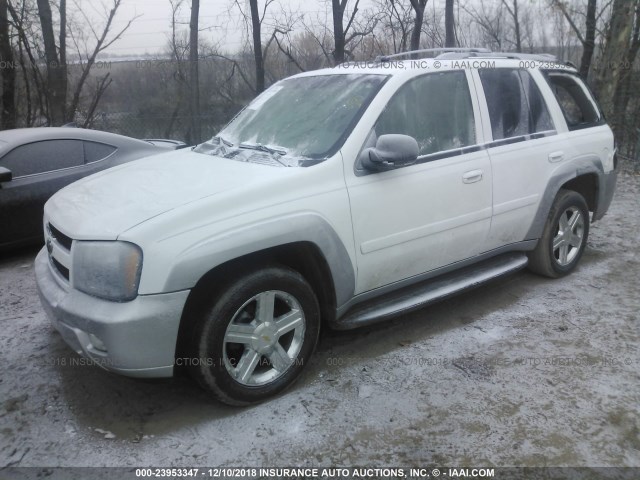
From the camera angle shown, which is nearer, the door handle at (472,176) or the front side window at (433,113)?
the front side window at (433,113)

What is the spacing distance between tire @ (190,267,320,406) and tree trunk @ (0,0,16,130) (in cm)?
1038

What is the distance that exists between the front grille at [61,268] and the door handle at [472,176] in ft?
8.30

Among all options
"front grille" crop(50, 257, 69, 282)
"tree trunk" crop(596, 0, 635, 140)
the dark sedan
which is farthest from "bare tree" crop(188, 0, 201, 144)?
"front grille" crop(50, 257, 69, 282)

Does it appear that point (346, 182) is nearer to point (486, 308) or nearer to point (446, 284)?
point (446, 284)

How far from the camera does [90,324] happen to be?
2633 millimetres

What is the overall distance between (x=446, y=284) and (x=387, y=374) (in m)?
0.84

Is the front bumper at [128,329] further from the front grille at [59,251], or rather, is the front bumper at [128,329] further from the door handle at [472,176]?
the door handle at [472,176]

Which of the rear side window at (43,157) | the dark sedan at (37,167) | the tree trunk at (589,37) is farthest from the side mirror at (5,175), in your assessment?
the tree trunk at (589,37)

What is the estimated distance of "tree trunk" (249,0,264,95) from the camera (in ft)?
42.2

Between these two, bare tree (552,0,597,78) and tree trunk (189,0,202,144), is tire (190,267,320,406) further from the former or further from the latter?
bare tree (552,0,597,78)

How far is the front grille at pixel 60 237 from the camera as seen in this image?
116 inches

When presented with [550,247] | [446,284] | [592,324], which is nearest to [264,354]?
[446,284]

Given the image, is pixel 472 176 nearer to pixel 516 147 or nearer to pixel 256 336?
pixel 516 147

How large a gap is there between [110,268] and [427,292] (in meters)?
2.06
